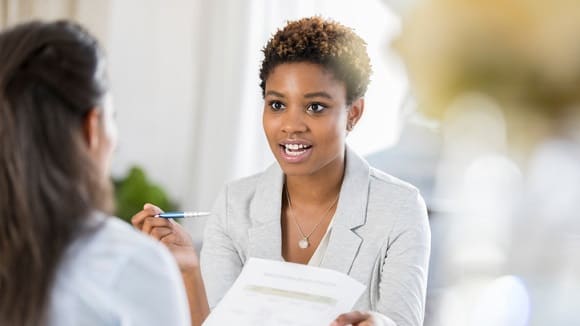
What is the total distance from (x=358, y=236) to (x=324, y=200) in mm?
143

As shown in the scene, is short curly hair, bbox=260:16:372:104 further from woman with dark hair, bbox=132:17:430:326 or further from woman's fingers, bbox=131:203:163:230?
woman's fingers, bbox=131:203:163:230

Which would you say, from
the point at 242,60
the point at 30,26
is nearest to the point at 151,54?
the point at 242,60

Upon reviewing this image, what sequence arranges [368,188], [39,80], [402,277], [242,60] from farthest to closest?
[242,60], [368,188], [402,277], [39,80]

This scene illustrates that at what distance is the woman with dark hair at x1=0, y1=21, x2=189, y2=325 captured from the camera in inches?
28.1

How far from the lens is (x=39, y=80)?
71 centimetres

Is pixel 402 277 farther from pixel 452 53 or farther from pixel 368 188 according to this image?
pixel 452 53

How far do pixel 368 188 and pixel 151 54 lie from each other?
269cm

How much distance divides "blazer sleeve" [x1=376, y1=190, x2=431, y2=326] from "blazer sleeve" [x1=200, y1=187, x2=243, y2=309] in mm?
320

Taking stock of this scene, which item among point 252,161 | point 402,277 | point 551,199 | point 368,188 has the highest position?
point 551,199

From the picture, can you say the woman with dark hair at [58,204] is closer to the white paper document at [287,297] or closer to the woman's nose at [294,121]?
the white paper document at [287,297]

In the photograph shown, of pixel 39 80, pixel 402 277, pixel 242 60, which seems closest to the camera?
pixel 39 80

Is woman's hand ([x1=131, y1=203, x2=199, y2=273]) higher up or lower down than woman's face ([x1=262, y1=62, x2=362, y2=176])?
lower down

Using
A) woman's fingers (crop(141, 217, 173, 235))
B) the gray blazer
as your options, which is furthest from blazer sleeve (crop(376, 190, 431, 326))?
woman's fingers (crop(141, 217, 173, 235))

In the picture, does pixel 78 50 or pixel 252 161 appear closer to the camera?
pixel 78 50
